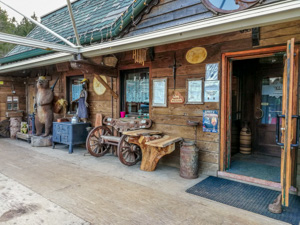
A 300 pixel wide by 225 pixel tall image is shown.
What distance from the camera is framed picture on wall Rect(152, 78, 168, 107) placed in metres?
4.44

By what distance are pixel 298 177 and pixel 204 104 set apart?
1.74 m

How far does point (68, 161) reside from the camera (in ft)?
15.7

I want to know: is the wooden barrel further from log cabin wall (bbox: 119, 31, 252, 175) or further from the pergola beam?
the pergola beam

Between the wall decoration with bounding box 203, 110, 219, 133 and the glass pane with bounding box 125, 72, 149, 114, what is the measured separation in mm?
1472

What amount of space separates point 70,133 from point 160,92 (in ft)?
8.32

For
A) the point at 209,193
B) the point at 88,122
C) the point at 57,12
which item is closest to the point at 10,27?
the point at 57,12

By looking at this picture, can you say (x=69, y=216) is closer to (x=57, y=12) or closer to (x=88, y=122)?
Result: (x=88, y=122)

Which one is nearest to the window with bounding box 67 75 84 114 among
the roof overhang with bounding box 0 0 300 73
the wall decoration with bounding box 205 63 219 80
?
the roof overhang with bounding box 0 0 300 73

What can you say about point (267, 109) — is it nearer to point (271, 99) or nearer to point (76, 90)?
point (271, 99)

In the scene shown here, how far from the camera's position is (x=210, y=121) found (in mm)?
3836

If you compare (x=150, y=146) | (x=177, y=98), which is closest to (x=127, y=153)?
(x=150, y=146)

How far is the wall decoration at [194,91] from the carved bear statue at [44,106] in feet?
13.7

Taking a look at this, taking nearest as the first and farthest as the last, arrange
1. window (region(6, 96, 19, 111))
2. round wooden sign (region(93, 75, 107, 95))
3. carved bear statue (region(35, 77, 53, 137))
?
round wooden sign (region(93, 75, 107, 95))
carved bear statue (region(35, 77, 53, 137))
window (region(6, 96, 19, 111))

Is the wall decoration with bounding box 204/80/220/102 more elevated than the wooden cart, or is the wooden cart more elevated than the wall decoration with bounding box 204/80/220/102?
the wall decoration with bounding box 204/80/220/102
